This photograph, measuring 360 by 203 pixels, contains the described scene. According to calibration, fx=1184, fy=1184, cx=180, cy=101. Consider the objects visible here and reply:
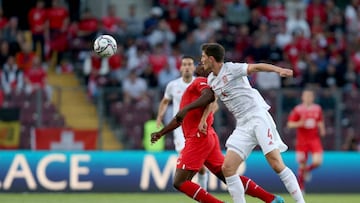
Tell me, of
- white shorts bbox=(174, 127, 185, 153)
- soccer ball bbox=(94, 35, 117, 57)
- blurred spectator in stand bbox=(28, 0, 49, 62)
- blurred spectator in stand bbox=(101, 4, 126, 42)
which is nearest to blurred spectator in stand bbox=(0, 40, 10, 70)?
blurred spectator in stand bbox=(28, 0, 49, 62)

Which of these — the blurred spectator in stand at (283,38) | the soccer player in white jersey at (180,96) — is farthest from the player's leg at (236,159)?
the blurred spectator in stand at (283,38)

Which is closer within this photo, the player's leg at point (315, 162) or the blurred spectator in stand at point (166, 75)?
the player's leg at point (315, 162)

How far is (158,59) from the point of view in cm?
2880

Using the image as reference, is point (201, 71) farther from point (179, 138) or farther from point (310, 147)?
point (310, 147)

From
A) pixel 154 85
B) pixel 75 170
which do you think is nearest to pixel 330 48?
pixel 154 85

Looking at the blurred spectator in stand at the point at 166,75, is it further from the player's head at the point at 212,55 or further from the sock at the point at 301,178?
the player's head at the point at 212,55

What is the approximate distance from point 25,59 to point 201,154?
40.2 ft

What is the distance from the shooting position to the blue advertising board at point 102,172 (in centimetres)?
2356

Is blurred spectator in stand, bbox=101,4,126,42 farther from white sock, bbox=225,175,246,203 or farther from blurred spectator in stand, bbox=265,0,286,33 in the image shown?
white sock, bbox=225,175,246,203

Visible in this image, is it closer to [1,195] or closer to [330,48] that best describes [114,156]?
[1,195]

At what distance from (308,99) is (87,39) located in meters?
7.36

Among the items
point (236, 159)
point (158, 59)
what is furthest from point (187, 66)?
point (158, 59)

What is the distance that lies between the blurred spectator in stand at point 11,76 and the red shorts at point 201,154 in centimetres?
1062

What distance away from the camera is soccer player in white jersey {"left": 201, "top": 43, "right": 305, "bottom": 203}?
52.2 ft
